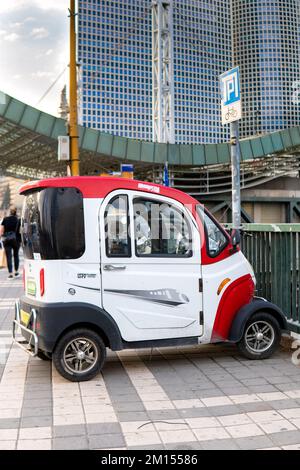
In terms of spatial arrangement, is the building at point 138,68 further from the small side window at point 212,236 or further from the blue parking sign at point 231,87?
the small side window at point 212,236

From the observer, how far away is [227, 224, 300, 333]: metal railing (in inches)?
237

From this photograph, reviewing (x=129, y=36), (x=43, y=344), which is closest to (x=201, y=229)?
(x=43, y=344)

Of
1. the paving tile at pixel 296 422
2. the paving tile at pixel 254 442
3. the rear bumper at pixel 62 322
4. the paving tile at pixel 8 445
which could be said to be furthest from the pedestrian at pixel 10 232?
the paving tile at pixel 254 442

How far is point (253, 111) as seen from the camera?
18047 millimetres

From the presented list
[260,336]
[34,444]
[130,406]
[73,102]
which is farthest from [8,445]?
[73,102]

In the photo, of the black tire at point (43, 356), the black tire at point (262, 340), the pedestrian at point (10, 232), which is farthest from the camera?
the pedestrian at point (10, 232)

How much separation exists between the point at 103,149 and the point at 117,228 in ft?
93.7

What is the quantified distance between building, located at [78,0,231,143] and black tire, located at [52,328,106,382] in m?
20.9

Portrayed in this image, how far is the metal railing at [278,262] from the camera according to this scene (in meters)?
6.03

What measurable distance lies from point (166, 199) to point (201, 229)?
515 mm

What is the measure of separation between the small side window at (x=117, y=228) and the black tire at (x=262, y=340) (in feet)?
5.57

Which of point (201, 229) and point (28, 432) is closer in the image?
point (28, 432)

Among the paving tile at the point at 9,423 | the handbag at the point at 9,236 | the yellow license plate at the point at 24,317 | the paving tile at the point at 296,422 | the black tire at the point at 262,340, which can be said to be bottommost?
the paving tile at the point at 296,422
